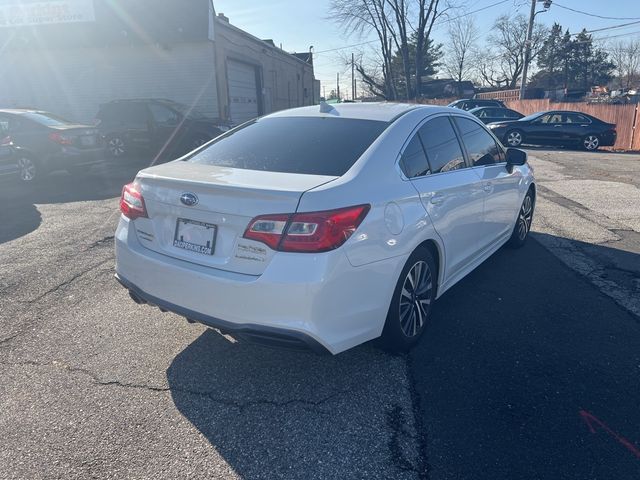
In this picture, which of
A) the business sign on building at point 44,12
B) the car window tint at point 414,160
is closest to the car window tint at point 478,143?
the car window tint at point 414,160

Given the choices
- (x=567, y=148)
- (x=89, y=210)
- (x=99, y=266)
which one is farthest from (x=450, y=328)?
(x=567, y=148)

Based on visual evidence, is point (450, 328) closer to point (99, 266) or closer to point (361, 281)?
point (361, 281)

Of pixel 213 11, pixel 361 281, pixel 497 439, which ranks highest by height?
pixel 213 11

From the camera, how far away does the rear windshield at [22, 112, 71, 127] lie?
10921mm

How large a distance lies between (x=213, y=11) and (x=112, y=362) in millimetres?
18191

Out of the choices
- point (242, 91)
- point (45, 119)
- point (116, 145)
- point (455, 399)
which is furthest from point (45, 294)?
point (242, 91)

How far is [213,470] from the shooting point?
2322 millimetres

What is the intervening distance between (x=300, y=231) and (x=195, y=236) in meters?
0.69

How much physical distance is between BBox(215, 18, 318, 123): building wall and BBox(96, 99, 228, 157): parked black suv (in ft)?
17.8

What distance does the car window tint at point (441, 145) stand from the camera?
11.9ft

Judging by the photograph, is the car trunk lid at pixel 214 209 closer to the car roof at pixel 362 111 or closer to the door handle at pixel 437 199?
the door handle at pixel 437 199

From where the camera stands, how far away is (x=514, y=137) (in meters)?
18.9

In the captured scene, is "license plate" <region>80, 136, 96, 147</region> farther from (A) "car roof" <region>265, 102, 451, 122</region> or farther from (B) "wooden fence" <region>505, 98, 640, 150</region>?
(B) "wooden fence" <region>505, 98, 640, 150</region>

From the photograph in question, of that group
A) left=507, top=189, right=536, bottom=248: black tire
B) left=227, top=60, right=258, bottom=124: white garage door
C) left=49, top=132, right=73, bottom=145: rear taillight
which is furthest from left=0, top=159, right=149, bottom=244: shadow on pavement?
left=227, top=60, right=258, bottom=124: white garage door
